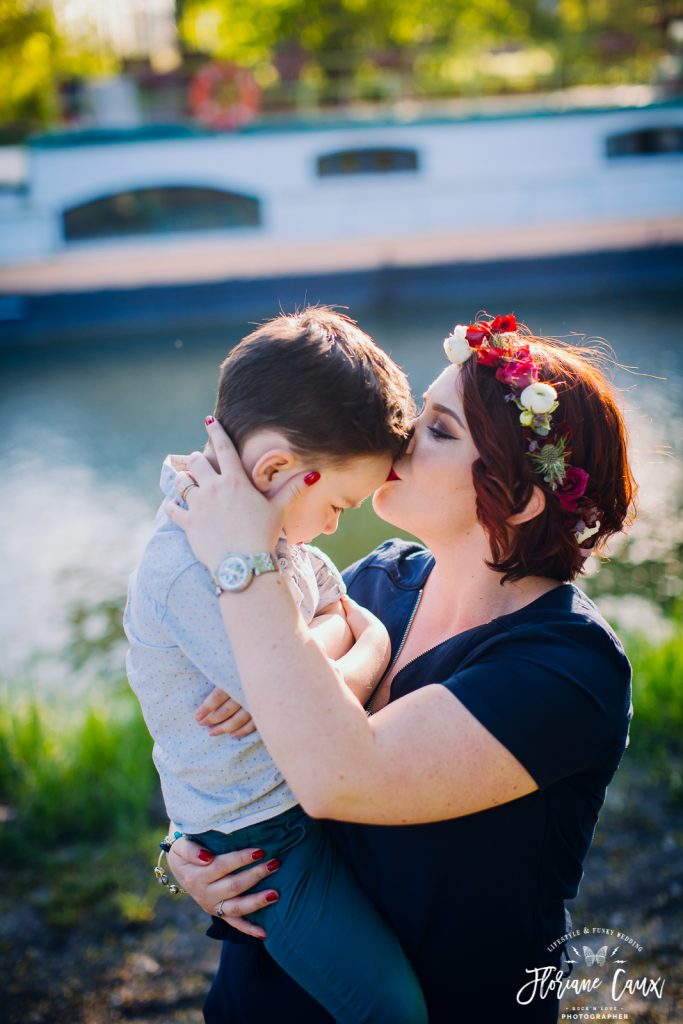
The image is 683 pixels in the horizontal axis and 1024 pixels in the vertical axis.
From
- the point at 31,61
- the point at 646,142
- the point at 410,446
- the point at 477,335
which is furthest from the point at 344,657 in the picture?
the point at 31,61

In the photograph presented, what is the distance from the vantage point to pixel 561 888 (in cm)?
156

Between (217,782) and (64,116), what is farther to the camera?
(64,116)

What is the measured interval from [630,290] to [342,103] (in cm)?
1118

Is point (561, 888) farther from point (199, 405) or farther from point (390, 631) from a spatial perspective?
point (199, 405)

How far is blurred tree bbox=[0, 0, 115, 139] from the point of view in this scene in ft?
95.7

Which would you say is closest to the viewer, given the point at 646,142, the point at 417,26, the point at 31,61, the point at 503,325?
the point at 503,325

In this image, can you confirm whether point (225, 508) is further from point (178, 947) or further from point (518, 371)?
point (178, 947)

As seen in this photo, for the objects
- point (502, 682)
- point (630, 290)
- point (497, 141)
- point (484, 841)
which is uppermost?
point (502, 682)

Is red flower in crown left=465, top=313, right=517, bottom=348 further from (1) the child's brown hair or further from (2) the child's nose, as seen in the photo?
(2) the child's nose

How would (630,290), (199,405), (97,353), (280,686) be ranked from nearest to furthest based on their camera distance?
(280,686) < (199,405) < (97,353) < (630,290)

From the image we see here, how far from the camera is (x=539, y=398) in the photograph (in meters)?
1.52

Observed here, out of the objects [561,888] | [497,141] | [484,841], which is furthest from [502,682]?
[497,141]

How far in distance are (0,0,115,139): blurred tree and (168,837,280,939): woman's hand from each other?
95.4 ft

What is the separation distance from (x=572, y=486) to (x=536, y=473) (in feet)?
0.21
